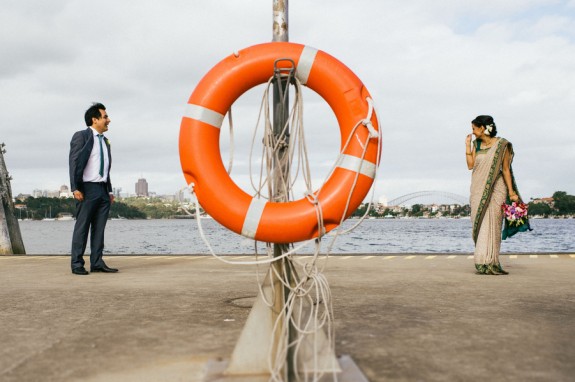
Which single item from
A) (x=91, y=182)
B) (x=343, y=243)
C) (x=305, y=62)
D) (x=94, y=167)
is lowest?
(x=343, y=243)

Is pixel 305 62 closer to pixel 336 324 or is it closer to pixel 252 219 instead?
pixel 252 219

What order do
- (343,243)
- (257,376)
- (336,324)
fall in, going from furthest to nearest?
(343,243), (336,324), (257,376)

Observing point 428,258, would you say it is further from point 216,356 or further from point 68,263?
point 216,356

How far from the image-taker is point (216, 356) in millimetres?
2477

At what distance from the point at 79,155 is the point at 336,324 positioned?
3354 millimetres

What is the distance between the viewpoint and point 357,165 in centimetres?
246

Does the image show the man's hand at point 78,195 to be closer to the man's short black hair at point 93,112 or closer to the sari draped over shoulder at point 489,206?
the man's short black hair at point 93,112

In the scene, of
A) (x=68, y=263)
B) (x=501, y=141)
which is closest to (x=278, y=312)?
(x=501, y=141)

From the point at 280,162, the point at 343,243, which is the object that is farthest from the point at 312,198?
the point at 343,243

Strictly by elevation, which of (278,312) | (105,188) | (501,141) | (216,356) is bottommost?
(216,356)

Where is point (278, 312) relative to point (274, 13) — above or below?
below

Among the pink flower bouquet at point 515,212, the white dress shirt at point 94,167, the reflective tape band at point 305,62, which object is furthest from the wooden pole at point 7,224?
the reflective tape band at point 305,62

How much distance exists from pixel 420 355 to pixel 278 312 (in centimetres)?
61

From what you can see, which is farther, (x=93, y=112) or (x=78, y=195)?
(x=93, y=112)
